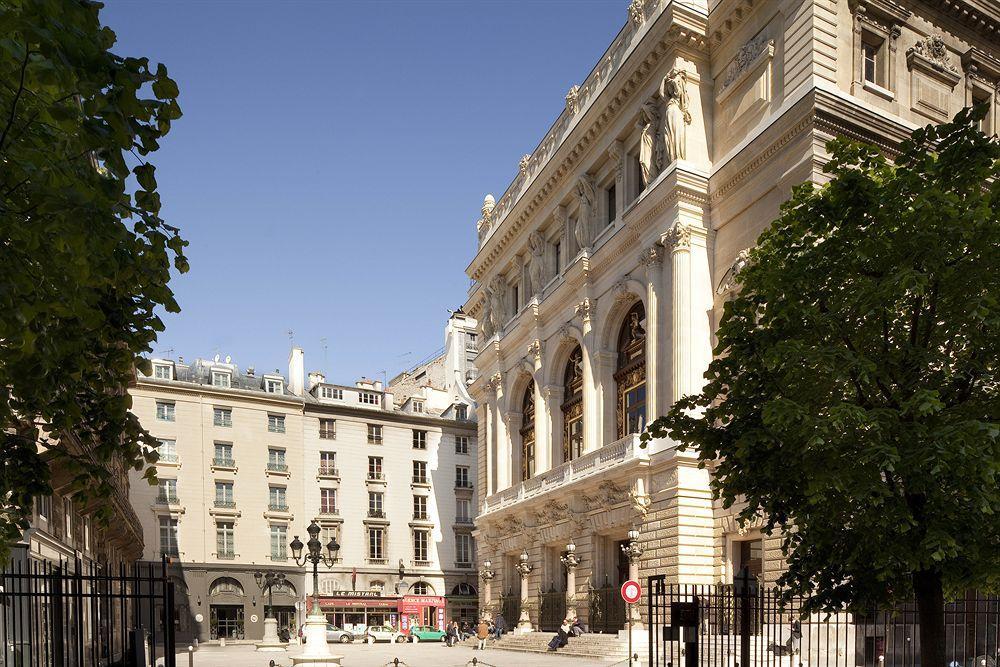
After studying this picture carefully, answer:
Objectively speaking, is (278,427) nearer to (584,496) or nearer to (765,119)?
(584,496)

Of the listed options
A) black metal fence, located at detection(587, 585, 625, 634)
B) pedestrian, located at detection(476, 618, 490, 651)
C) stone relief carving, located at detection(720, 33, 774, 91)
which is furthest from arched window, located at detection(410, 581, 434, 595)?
stone relief carving, located at detection(720, 33, 774, 91)

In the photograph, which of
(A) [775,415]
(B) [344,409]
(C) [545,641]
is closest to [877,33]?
(A) [775,415]

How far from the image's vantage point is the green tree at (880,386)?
38.2 ft

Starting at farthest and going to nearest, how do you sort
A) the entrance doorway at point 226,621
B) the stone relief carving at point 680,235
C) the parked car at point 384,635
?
1. the entrance doorway at point 226,621
2. the parked car at point 384,635
3. the stone relief carving at point 680,235

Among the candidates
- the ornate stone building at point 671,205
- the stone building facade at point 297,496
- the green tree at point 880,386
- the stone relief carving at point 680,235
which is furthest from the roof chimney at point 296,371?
the green tree at point 880,386

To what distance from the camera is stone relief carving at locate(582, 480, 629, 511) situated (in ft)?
112

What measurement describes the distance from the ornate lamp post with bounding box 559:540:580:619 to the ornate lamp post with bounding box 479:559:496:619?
11.4 m

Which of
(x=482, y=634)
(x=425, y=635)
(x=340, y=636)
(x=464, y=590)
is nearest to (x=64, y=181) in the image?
(x=482, y=634)

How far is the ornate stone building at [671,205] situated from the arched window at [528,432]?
3205 mm

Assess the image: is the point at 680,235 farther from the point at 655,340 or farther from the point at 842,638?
Result: the point at 842,638

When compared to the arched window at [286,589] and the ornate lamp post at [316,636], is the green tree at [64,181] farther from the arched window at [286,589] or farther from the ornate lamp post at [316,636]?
the arched window at [286,589]

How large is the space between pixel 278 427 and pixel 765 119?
40.5 m

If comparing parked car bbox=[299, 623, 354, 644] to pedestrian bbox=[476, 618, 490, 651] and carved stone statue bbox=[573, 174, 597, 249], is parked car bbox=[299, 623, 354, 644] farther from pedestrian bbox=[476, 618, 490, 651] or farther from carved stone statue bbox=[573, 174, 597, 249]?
carved stone statue bbox=[573, 174, 597, 249]

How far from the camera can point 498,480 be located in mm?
48875
